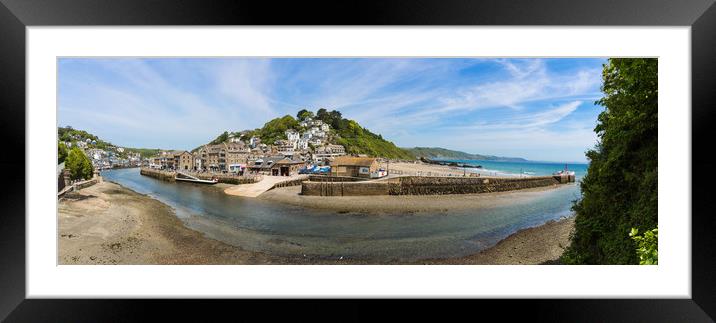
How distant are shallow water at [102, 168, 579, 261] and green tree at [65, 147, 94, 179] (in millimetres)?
210

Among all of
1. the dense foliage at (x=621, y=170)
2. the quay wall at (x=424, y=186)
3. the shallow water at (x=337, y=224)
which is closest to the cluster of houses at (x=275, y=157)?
the quay wall at (x=424, y=186)

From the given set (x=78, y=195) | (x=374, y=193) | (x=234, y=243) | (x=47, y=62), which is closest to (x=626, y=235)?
(x=374, y=193)

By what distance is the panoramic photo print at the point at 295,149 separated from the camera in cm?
415

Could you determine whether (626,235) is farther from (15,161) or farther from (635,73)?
A: (15,161)

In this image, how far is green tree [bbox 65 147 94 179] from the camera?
3.96 metres

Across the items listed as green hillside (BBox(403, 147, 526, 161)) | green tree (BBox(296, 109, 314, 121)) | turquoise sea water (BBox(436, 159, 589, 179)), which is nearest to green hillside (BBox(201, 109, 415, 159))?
green tree (BBox(296, 109, 314, 121))

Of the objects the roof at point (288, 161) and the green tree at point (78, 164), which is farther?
the roof at point (288, 161)

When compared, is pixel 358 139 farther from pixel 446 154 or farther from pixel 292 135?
pixel 446 154

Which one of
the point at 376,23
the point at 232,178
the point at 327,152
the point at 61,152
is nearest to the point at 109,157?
the point at 61,152

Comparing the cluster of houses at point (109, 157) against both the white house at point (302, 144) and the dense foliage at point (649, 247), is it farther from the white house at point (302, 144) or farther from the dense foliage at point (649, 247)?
the dense foliage at point (649, 247)

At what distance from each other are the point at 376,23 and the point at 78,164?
5.06 metres

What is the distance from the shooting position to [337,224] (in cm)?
545

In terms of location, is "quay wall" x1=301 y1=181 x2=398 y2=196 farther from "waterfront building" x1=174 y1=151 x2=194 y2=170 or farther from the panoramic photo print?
"waterfront building" x1=174 y1=151 x2=194 y2=170

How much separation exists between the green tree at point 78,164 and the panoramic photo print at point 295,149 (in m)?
0.02
